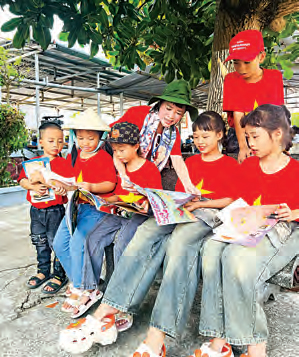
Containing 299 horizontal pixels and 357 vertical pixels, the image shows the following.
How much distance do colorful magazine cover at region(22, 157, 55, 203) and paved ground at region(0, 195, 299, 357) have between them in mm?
689

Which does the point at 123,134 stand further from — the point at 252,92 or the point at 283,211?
the point at 283,211

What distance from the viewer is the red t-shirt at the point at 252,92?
7.15 ft

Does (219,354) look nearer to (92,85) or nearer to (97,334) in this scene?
(97,334)

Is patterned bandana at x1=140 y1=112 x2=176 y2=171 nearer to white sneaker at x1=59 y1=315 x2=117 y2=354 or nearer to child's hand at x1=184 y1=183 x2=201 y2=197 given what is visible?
child's hand at x1=184 y1=183 x2=201 y2=197

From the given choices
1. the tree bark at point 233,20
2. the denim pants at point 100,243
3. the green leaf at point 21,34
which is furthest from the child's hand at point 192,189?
the green leaf at point 21,34

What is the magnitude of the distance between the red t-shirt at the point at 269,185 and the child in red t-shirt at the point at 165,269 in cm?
18

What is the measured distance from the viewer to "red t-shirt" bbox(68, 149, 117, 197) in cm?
216

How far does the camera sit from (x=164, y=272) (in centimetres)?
163

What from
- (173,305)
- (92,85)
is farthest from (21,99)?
(173,305)

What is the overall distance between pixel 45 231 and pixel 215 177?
141 cm

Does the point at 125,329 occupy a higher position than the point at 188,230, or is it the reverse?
the point at 188,230

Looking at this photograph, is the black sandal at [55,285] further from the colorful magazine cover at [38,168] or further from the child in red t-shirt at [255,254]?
the child in red t-shirt at [255,254]

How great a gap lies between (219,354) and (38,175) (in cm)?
152

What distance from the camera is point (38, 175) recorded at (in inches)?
85.5
